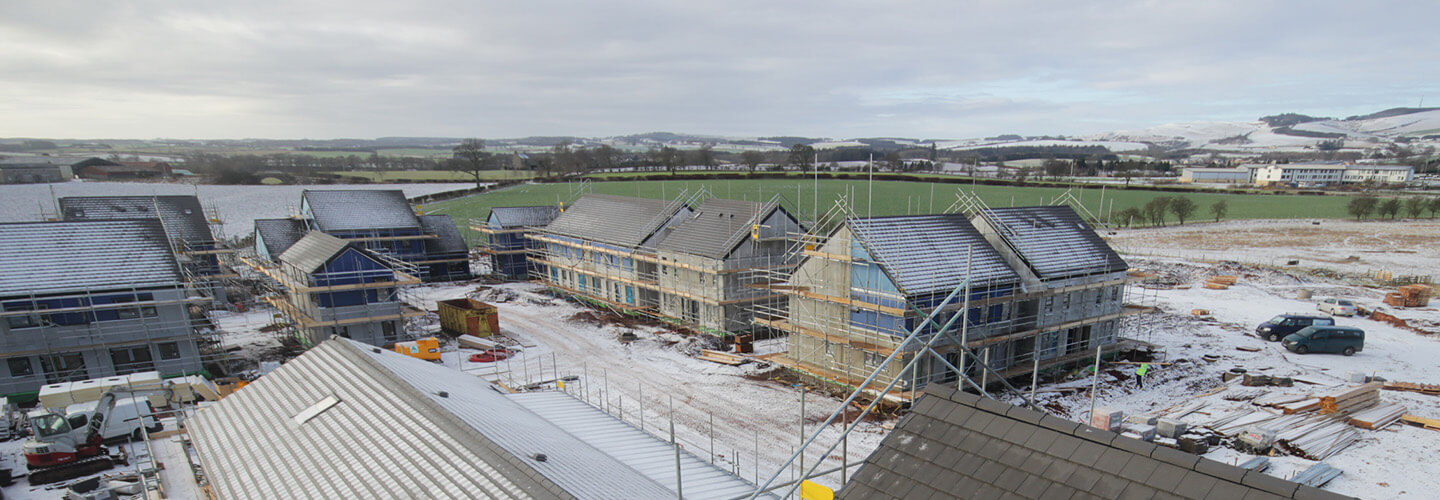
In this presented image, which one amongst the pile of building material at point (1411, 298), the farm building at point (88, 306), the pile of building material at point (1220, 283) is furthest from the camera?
the pile of building material at point (1220, 283)

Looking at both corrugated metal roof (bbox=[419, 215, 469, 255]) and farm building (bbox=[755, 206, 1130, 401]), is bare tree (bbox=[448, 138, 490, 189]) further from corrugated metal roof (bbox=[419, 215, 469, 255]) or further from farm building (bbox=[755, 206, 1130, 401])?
farm building (bbox=[755, 206, 1130, 401])

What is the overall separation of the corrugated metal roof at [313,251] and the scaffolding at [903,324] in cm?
1811

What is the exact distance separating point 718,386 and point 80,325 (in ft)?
74.7

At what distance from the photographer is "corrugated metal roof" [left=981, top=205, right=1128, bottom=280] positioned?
22.7 m

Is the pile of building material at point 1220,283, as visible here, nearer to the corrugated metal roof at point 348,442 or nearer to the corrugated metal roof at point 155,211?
the corrugated metal roof at point 348,442

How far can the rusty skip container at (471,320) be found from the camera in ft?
94.2

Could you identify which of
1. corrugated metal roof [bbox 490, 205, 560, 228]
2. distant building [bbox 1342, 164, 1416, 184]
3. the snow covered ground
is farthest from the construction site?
distant building [bbox 1342, 164, 1416, 184]

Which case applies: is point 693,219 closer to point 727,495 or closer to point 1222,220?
point 727,495

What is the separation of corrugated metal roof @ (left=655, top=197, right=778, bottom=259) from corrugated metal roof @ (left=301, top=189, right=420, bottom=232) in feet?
66.8

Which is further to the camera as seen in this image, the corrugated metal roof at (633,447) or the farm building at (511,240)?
the farm building at (511,240)

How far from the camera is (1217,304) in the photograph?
33.7 m

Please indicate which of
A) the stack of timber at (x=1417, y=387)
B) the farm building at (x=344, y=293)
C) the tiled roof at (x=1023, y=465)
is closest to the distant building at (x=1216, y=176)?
the stack of timber at (x=1417, y=387)

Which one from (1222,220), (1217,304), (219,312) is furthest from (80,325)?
(1222,220)

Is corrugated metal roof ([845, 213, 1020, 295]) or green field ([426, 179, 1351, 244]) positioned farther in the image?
green field ([426, 179, 1351, 244])
